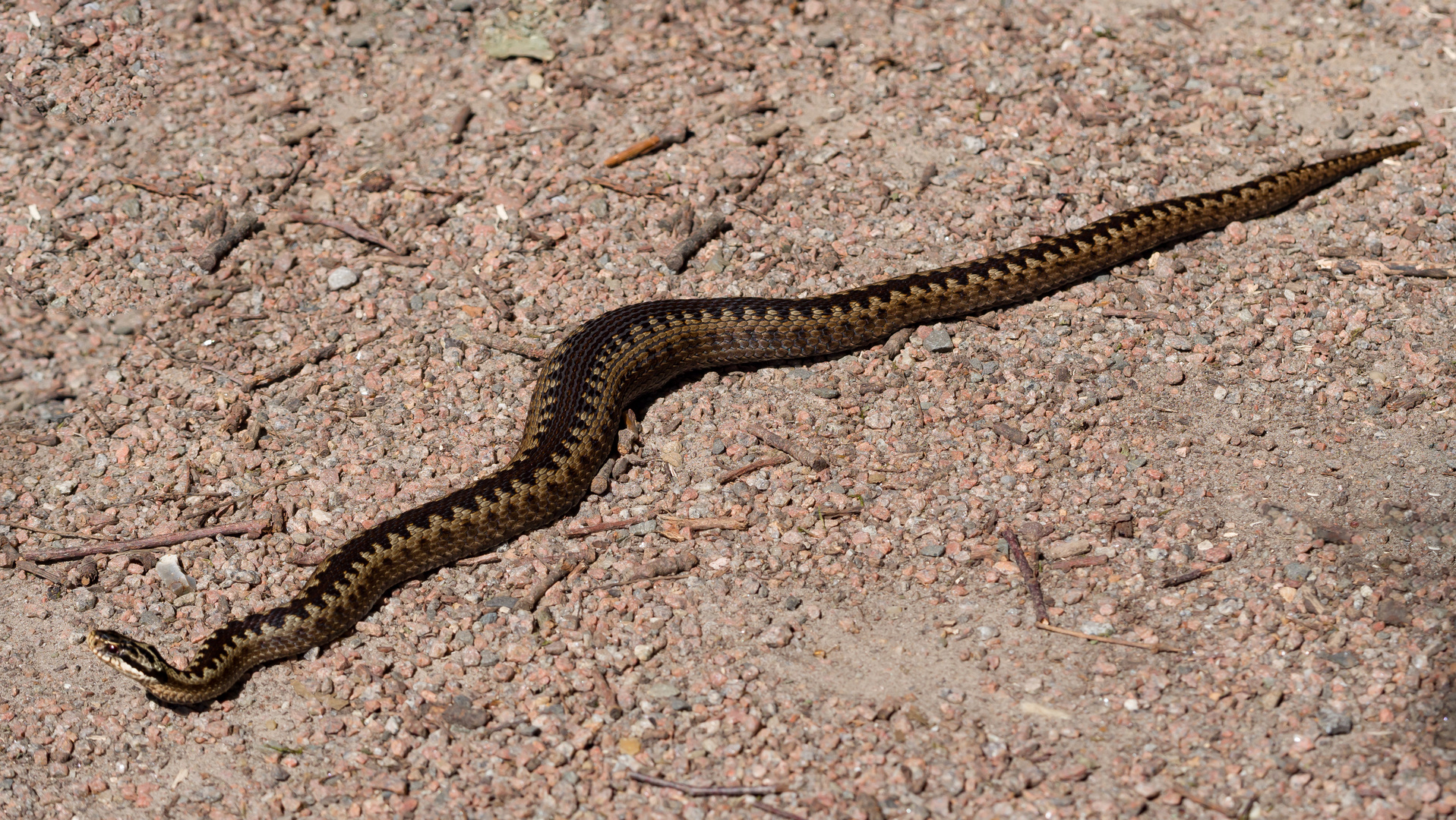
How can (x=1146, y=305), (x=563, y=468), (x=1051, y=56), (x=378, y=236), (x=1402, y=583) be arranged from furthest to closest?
1. (x=1051, y=56)
2. (x=378, y=236)
3. (x=1146, y=305)
4. (x=563, y=468)
5. (x=1402, y=583)

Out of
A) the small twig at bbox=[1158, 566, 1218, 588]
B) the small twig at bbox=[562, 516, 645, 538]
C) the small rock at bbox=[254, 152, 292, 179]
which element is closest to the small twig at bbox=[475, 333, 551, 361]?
the small twig at bbox=[562, 516, 645, 538]

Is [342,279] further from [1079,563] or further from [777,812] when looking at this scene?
[1079,563]

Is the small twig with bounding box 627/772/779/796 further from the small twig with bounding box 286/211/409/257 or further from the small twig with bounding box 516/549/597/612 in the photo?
the small twig with bounding box 286/211/409/257

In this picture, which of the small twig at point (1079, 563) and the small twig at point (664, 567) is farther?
the small twig at point (664, 567)

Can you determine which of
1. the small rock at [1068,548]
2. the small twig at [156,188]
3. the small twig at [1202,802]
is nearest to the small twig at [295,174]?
the small twig at [156,188]

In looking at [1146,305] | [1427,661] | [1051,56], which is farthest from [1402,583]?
[1051,56]

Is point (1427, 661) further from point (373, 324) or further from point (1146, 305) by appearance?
point (373, 324)

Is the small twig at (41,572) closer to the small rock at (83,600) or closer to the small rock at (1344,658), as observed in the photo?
the small rock at (83,600)
